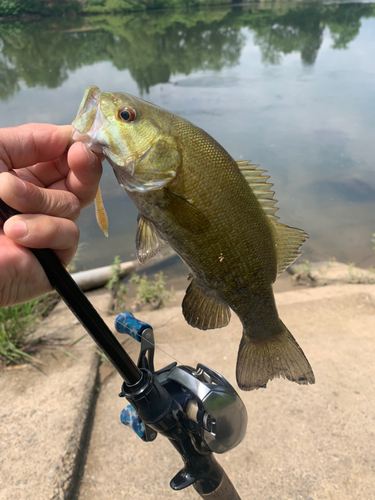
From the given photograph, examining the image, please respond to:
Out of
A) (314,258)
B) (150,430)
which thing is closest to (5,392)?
(150,430)

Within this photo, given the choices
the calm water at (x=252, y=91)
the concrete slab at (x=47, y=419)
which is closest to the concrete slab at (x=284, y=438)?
the concrete slab at (x=47, y=419)

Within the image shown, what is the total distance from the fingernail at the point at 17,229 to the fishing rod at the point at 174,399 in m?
0.07

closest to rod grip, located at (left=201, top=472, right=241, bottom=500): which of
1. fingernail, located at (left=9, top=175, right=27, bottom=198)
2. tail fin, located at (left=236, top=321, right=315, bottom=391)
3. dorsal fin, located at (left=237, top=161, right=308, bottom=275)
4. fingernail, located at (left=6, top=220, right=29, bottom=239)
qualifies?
tail fin, located at (left=236, top=321, right=315, bottom=391)

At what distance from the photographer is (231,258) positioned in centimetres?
115

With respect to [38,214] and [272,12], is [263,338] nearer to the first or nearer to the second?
[38,214]

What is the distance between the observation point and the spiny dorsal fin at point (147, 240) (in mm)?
1176

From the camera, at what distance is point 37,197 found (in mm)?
1133

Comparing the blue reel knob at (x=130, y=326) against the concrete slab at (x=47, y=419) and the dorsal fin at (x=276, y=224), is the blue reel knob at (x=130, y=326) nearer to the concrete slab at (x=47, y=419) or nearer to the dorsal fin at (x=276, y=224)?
the dorsal fin at (x=276, y=224)

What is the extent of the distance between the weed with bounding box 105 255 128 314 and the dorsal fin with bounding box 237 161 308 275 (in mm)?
3374

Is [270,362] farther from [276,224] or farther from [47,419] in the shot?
[47,419]

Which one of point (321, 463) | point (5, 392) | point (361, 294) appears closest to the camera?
point (321, 463)

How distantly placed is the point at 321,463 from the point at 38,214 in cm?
281

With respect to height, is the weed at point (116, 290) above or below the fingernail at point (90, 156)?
below

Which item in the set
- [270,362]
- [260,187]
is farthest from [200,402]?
[260,187]
